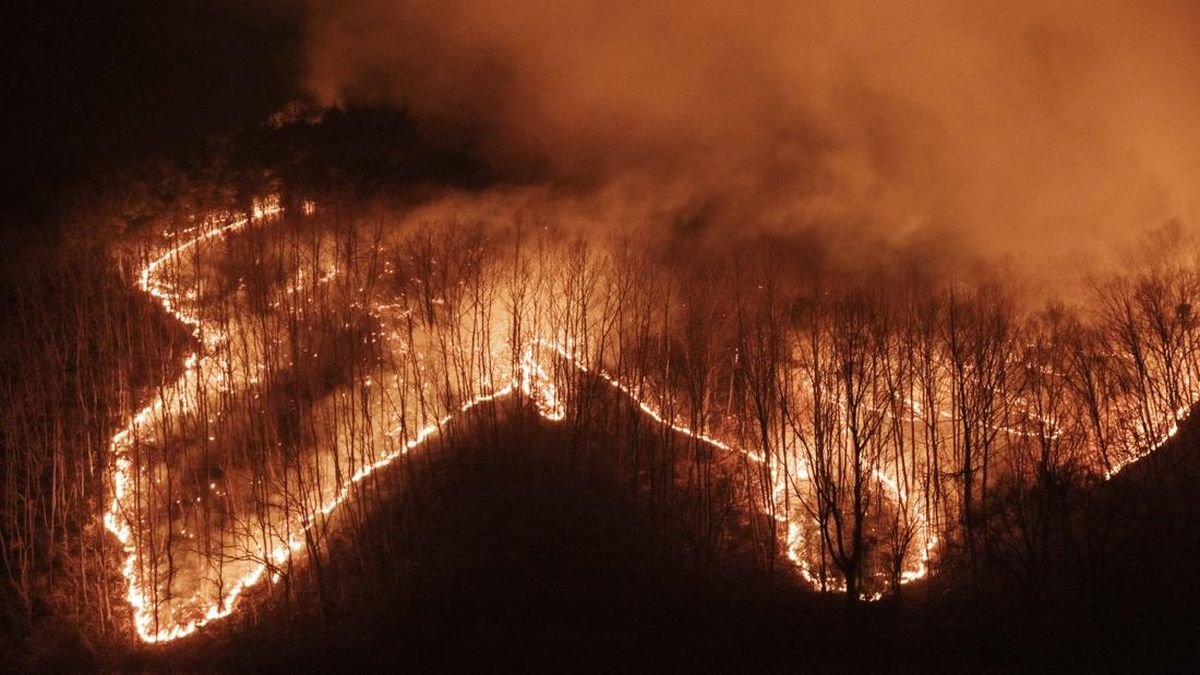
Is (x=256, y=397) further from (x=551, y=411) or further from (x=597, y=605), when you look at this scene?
(x=597, y=605)

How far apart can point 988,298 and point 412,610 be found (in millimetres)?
21823

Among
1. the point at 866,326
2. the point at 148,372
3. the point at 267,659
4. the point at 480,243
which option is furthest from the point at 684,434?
the point at 148,372

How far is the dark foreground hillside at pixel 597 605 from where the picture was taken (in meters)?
21.9

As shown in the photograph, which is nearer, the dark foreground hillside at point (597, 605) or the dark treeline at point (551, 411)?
the dark foreground hillside at point (597, 605)

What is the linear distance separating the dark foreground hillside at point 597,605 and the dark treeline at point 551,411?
24 cm

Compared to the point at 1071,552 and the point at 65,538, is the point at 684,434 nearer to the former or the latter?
the point at 1071,552

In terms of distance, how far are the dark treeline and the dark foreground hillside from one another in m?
0.24

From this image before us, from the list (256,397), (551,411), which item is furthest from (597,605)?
(256,397)

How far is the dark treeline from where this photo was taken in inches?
1060

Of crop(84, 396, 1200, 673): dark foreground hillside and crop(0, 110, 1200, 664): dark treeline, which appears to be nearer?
crop(84, 396, 1200, 673): dark foreground hillside

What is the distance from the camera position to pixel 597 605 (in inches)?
993

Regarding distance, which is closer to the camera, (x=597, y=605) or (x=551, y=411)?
(x=597, y=605)

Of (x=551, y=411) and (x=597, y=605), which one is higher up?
(x=551, y=411)

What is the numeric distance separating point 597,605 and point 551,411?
8.85 m
